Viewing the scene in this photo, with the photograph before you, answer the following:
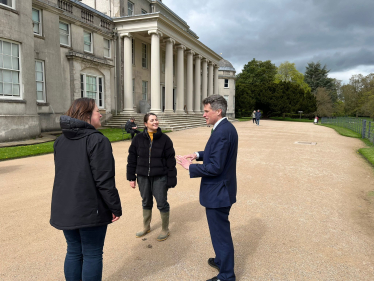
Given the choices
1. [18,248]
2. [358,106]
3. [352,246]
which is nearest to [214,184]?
[352,246]

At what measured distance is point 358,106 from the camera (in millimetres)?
65688

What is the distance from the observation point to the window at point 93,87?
20.7m

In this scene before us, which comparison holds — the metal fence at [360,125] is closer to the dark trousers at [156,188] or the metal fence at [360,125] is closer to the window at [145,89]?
the dark trousers at [156,188]

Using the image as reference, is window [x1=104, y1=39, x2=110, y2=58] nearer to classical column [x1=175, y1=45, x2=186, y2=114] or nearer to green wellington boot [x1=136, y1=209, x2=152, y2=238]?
classical column [x1=175, y1=45, x2=186, y2=114]

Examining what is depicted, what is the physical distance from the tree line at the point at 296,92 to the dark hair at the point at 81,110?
49.0 meters

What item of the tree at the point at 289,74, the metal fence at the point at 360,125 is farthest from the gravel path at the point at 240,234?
the tree at the point at 289,74

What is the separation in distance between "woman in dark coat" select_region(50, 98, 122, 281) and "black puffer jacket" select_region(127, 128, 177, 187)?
1463 millimetres

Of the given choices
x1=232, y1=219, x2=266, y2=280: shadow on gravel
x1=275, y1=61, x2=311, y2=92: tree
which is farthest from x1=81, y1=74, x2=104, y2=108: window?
x1=275, y1=61, x2=311, y2=92: tree

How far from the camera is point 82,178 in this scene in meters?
2.31

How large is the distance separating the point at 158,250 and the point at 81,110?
2.28 metres

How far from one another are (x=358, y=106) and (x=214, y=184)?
7574 cm

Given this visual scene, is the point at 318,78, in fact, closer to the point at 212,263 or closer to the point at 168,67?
the point at 168,67

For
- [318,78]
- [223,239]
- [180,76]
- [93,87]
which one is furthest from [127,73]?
[318,78]

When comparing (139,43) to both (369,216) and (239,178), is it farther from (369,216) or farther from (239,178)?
(369,216)
